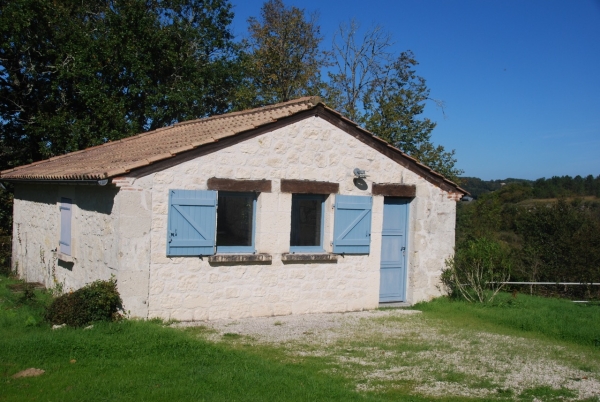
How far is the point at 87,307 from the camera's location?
314 inches

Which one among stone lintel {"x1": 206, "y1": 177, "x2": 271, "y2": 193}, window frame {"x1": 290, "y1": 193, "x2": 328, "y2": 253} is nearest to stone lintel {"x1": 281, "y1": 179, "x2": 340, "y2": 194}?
window frame {"x1": 290, "y1": 193, "x2": 328, "y2": 253}

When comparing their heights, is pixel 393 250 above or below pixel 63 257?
above

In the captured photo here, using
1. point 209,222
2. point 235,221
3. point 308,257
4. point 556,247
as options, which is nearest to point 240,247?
point 235,221

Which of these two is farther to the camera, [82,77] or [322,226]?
[82,77]

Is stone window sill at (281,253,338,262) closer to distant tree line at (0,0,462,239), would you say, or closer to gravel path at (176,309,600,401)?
gravel path at (176,309,600,401)

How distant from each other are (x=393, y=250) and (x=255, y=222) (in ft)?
10.6

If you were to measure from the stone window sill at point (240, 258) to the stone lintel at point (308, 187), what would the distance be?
1.22 meters

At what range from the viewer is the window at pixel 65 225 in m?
10.4

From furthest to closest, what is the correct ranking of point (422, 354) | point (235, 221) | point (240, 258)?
point (235, 221) → point (240, 258) → point (422, 354)

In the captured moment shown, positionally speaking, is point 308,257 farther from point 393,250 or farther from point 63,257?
point 63,257

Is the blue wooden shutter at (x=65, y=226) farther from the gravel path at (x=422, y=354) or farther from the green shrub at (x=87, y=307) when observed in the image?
the gravel path at (x=422, y=354)

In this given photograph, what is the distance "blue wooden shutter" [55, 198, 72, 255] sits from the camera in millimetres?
10445

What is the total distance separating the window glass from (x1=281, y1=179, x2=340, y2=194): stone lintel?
0.62m

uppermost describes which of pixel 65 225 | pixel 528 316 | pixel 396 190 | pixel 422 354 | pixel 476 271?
pixel 396 190
